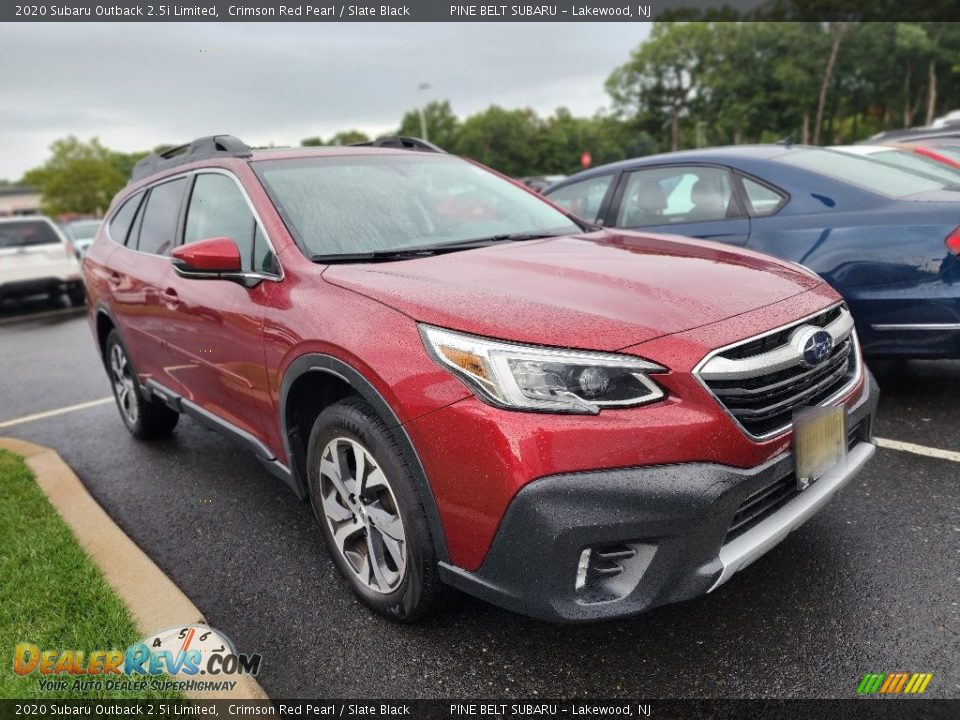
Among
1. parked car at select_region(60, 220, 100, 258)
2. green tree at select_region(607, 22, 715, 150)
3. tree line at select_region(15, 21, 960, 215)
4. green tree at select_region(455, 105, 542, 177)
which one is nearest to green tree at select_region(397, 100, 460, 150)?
green tree at select_region(455, 105, 542, 177)

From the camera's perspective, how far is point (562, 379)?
1.98 meters

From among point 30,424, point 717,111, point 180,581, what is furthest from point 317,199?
point 717,111

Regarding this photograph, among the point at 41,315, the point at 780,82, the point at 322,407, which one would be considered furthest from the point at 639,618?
the point at 780,82

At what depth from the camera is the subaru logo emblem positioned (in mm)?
2205

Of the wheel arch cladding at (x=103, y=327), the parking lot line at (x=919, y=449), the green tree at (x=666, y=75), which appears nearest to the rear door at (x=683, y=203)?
the parking lot line at (x=919, y=449)

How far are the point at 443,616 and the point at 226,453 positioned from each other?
2.41m

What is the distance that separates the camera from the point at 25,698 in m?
2.15

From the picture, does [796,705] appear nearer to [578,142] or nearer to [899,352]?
[899,352]

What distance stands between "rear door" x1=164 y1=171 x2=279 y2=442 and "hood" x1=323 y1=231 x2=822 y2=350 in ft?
1.65

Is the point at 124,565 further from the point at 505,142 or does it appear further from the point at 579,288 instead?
the point at 505,142

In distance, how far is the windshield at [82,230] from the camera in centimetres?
1714

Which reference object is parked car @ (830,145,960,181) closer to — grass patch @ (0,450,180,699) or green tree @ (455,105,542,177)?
grass patch @ (0,450,180,699)

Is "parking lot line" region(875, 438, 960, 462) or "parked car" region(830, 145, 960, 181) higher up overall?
"parked car" region(830, 145, 960, 181)

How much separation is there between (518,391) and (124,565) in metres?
2.04
